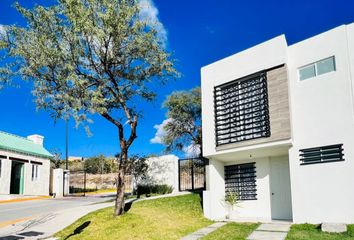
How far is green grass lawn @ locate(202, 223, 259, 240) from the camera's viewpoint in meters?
10.5

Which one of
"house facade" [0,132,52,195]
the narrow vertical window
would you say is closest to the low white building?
"house facade" [0,132,52,195]

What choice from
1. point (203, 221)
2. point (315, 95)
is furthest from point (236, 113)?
point (203, 221)

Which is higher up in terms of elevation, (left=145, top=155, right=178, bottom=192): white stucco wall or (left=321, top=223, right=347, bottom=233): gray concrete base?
(left=145, top=155, right=178, bottom=192): white stucco wall

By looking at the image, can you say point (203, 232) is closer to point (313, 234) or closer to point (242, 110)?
point (313, 234)

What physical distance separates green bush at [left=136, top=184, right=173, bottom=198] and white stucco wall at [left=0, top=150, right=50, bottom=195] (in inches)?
448

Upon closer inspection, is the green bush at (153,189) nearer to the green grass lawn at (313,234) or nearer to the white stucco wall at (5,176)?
the green grass lawn at (313,234)

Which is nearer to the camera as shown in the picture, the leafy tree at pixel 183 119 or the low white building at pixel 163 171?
the low white building at pixel 163 171

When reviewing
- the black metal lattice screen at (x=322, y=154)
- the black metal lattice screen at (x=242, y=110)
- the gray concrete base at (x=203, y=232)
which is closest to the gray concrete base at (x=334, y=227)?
the black metal lattice screen at (x=322, y=154)

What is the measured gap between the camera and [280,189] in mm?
13984

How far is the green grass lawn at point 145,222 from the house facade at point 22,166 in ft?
49.8

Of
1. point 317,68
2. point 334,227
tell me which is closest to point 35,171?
point 317,68

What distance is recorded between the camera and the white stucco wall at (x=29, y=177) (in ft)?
87.0

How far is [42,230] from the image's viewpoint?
1257cm

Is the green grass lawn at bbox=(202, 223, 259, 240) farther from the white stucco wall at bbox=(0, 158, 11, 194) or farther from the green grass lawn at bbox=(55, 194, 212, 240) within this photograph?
the white stucco wall at bbox=(0, 158, 11, 194)
